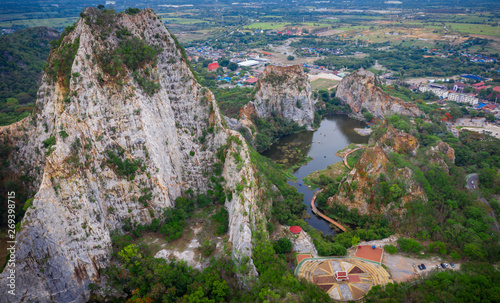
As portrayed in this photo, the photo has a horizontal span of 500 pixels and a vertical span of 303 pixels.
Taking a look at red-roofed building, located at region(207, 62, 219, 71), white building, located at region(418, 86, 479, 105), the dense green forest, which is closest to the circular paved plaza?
the dense green forest

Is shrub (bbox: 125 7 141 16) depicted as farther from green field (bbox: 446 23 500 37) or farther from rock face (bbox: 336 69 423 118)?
green field (bbox: 446 23 500 37)

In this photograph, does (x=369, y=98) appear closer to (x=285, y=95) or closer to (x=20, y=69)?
(x=285, y=95)

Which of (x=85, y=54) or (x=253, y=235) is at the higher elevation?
(x=85, y=54)

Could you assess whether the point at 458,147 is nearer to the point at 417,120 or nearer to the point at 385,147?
the point at 417,120

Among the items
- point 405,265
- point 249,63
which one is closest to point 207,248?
point 405,265

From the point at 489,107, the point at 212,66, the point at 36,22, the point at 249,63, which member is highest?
the point at 36,22

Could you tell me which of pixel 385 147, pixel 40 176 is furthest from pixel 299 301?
pixel 385 147
